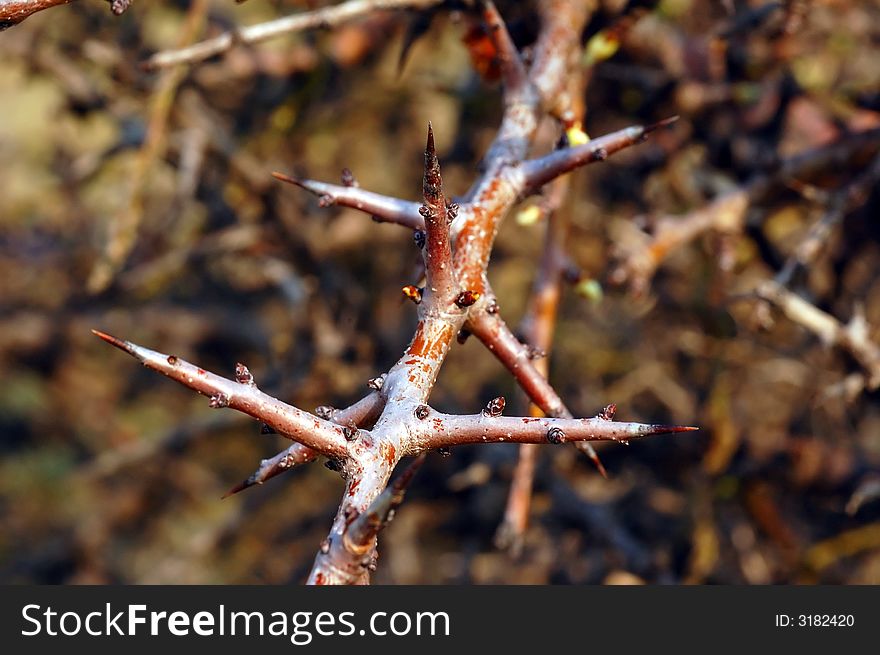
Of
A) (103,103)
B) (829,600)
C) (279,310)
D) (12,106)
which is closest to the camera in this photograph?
(829,600)

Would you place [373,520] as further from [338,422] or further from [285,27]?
[285,27]

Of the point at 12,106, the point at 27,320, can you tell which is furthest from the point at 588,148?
the point at 12,106

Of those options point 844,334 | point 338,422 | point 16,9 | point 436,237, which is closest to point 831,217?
point 844,334

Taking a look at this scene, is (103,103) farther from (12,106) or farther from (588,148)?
(12,106)

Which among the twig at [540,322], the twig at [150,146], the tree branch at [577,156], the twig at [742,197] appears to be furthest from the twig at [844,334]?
the twig at [150,146]

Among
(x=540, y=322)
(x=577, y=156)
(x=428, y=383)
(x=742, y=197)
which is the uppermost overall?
(x=742, y=197)

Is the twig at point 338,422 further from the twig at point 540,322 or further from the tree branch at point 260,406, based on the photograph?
the twig at point 540,322
